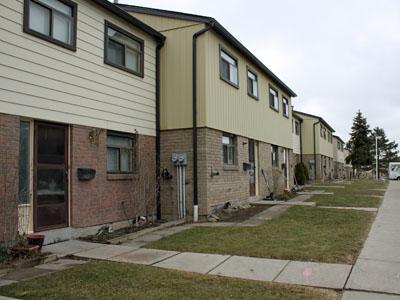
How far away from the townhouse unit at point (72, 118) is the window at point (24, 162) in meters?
0.02

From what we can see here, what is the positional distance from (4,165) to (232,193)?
8612 mm

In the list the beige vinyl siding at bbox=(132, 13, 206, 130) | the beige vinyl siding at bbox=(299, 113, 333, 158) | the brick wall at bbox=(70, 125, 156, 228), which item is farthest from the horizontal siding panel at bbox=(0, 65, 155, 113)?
the beige vinyl siding at bbox=(299, 113, 333, 158)

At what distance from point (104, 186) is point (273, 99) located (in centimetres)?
1293

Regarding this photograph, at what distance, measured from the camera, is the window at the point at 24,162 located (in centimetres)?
865

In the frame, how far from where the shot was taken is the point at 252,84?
18.2 metres

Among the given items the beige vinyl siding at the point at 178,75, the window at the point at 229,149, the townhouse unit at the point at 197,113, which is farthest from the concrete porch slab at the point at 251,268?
the window at the point at 229,149

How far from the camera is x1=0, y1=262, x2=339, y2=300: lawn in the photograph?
5.61m

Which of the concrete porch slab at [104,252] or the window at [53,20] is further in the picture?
the window at [53,20]

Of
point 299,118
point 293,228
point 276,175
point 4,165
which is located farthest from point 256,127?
point 299,118

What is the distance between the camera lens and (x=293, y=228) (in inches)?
429

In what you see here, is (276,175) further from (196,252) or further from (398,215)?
(196,252)

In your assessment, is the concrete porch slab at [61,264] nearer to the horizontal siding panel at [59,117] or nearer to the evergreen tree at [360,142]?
the horizontal siding panel at [59,117]

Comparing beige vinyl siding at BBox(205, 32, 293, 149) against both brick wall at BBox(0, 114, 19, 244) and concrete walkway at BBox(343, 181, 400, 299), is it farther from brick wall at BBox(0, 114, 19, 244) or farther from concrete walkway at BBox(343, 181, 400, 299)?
brick wall at BBox(0, 114, 19, 244)

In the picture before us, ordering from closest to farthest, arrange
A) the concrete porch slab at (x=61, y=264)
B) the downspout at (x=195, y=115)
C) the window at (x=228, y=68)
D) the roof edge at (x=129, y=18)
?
the concrete porch slab at (x=61, y=264) < the roof edge at (x=129, y=18) < the downspout at (x=195, y=115) < the window at (x=228, y=68)
